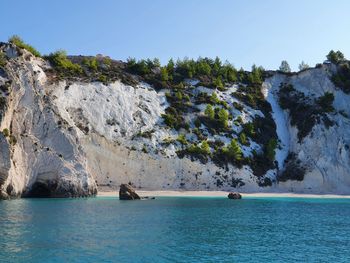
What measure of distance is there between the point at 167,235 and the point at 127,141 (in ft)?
150

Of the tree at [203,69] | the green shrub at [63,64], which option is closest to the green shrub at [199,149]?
the green shrub at [63,64]

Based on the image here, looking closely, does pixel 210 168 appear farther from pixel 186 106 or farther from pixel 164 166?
pixel 186 106

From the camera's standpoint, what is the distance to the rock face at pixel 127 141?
213 ft

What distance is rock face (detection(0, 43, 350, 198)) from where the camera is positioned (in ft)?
213

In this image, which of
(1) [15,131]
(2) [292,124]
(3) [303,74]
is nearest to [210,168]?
(2) [292,124]

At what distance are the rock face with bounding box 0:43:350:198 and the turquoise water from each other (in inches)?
631

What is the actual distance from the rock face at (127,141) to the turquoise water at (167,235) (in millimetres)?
16037

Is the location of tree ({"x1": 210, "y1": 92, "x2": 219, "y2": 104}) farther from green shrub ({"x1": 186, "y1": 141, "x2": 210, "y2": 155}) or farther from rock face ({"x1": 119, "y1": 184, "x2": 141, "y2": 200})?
rock face ({"x1": 119, "y1": 184, "x2": 141, "y2": 200})

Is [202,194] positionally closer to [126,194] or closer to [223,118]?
[126,194]

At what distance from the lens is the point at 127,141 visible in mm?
77188

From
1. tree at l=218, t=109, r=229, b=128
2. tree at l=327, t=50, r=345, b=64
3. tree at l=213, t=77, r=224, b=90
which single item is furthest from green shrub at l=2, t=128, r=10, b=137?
tree at l=327, t=50, r=345, b=64

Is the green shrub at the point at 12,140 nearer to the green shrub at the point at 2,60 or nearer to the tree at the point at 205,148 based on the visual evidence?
the green shrub at the point at 2,60

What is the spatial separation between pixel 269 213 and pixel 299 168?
3856cm

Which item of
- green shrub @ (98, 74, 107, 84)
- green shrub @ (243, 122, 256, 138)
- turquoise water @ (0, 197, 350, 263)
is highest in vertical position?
green shrub @ (98, 74, 107, 84)
